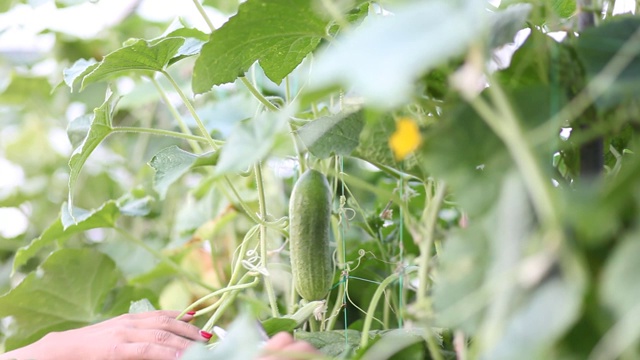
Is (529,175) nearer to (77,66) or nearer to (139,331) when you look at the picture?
(139,331)

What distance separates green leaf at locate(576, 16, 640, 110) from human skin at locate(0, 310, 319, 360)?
418 millimetres

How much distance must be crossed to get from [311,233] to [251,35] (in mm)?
214

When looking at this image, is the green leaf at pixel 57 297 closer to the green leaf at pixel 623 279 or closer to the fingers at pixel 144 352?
the fingers at pixel 144 352

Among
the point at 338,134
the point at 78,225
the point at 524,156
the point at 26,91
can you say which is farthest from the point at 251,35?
the point at 26,91

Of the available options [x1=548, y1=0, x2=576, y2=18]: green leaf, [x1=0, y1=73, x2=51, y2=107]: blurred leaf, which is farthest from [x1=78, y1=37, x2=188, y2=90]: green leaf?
[x1=0, y1=73, x2=51, y2=107]: blurred leaf

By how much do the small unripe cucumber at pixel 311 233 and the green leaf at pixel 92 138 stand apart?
22cm

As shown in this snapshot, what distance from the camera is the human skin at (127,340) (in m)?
0.70

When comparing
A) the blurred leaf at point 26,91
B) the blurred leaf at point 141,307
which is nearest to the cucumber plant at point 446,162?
the blurred leaf at point 141,307

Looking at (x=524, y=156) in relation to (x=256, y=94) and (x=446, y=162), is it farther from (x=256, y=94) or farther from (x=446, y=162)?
(x=256, y=94)

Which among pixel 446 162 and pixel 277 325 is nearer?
pixel 446 162

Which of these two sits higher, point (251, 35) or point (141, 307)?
point (251, 35)

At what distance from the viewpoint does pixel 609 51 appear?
45 cm

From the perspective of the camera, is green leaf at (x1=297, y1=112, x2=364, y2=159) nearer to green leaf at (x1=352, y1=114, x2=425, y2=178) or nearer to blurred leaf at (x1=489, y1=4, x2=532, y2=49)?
green leaf at (x1=352, y1=114, x2=425, y2=178)

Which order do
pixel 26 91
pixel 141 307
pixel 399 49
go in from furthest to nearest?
1. pixel 26 91
2. pixel 141 307
3. pixel 399 49
